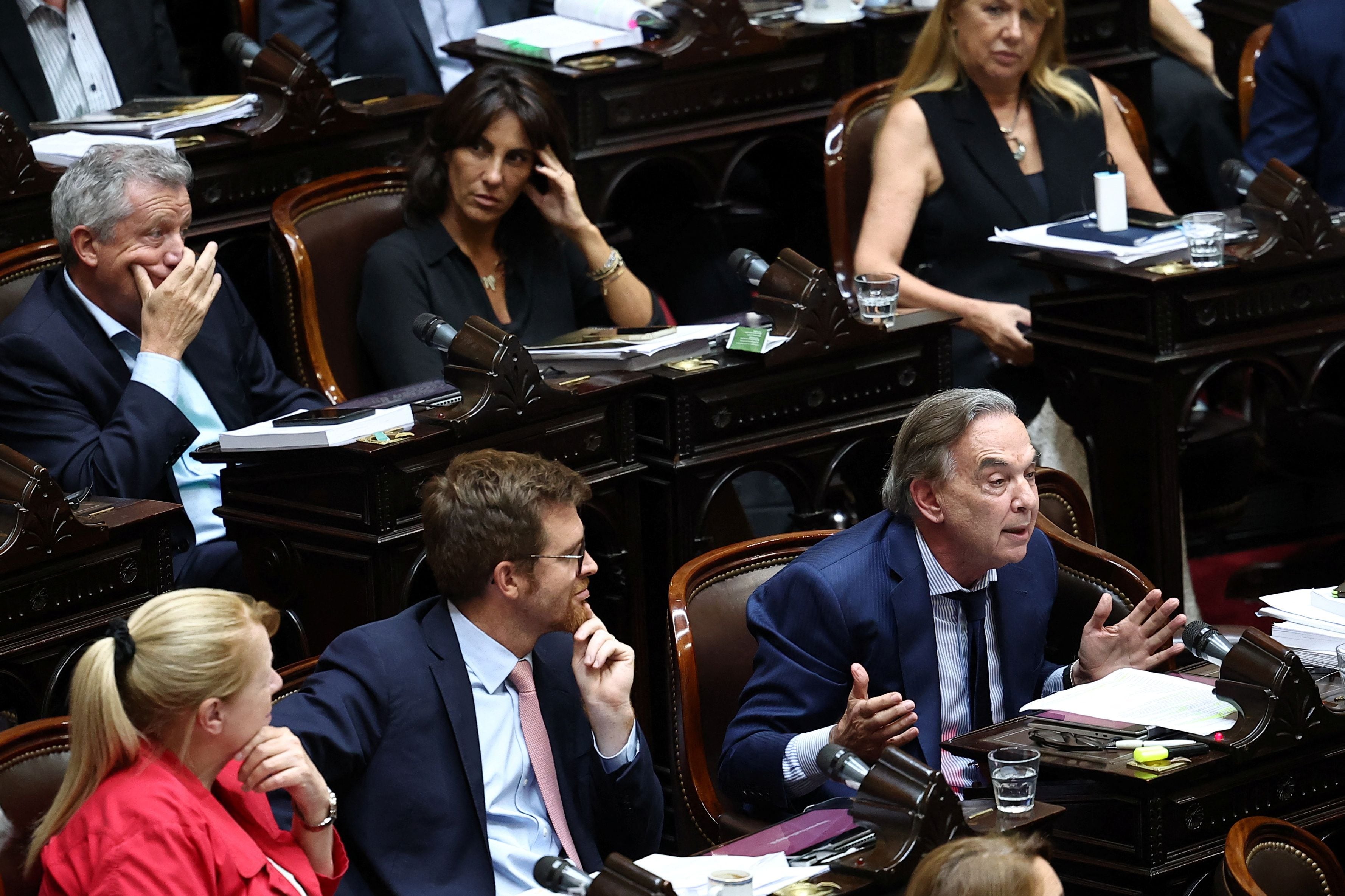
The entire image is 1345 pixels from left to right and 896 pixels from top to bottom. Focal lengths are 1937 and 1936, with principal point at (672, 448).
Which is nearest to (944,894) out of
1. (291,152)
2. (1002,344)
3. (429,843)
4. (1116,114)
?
(429,843)

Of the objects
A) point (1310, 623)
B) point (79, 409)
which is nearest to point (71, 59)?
point (79, 409)

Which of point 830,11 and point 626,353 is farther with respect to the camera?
point 830,11

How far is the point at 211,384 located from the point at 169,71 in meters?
1.26

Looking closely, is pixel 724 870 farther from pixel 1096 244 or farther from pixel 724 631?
pixel 1096 244

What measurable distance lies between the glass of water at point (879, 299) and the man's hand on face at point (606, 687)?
120 centimetres

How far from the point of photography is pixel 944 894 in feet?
6.09

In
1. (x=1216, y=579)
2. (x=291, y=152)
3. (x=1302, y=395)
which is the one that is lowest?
(x=1216, y=579)

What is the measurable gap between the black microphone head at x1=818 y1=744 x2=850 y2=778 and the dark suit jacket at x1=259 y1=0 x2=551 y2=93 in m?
2.68

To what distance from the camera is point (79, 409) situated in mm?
3219

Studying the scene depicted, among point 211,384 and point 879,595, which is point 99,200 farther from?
point 879,595

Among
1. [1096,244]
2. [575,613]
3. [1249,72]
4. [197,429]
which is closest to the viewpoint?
[575,613]

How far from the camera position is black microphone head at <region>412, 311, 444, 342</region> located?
320 cm

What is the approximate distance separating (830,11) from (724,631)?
7.32 feet

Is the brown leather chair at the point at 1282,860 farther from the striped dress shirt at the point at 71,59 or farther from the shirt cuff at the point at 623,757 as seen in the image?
the striped dress shirt at the point at 71,59
